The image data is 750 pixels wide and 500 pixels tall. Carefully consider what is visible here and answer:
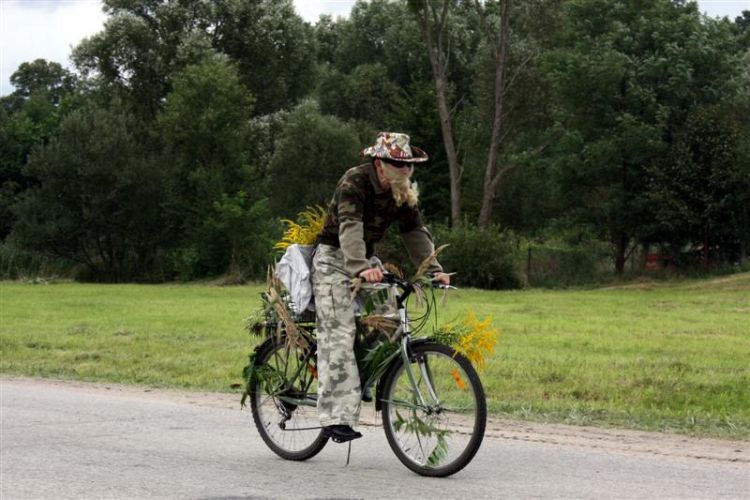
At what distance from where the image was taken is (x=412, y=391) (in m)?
7.56

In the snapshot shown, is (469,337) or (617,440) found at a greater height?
(469,337)

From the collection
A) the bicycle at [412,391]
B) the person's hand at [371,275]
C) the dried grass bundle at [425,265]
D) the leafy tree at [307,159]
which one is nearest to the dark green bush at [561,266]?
the leafy tree at [307,159]

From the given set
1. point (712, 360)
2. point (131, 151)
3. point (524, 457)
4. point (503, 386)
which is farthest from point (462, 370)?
point (131, 151)

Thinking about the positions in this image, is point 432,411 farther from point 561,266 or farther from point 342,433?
point 561,266

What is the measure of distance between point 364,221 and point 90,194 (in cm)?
4626

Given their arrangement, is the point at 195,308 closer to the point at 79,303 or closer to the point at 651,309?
the point at 79,303

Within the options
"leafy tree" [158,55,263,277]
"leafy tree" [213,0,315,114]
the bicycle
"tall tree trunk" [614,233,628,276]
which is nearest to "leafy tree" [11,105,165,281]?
"leafy tree" [158,55,263,277]

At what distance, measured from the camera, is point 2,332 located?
67.9 feet

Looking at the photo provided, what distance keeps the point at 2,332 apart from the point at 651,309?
15297 millimetres

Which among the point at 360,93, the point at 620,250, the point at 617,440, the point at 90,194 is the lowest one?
the point at 617,440

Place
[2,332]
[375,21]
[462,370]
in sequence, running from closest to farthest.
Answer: [462,370] < [2,332] < [375,21]

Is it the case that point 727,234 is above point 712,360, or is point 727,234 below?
above

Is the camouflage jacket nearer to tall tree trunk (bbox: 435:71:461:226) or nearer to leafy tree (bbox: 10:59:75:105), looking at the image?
tall tree trunk (bbox: 435:71:461:226)

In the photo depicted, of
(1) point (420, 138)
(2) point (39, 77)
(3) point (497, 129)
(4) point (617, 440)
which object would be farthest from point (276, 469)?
(2) point (39, 77)
